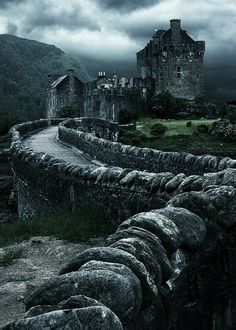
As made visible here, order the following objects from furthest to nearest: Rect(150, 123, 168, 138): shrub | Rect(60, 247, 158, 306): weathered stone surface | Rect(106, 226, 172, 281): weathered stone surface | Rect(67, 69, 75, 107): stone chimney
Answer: Rect(67, 69, 75, 107): stone chimney < Rect(150, 123, 168, 138): shrub < Rect(106, 226, 172, 281): weathered stone surface < Rect(60, 247, 158, 306): weathered stone surface

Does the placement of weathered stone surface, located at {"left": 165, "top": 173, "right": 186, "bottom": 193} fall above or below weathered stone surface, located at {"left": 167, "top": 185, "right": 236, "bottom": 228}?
below

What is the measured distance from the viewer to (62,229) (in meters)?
8.40

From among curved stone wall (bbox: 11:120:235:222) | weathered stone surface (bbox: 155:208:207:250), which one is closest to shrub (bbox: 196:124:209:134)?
curved stone wall (bbox: 11:120:235:222)

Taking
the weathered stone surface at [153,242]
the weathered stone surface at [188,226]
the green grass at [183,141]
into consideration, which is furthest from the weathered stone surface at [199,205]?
the green grass at [183,141]

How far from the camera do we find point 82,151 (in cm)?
2066

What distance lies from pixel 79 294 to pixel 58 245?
15.4 feet

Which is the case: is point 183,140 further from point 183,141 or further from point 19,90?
point 19,90

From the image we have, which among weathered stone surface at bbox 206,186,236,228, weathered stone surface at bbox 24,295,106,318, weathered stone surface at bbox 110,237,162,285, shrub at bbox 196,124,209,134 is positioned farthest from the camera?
shrub at bbox 196,124,209,134

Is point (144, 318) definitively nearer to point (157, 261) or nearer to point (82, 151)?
point (157, 261)

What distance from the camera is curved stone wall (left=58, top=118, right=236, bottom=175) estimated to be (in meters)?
10.1

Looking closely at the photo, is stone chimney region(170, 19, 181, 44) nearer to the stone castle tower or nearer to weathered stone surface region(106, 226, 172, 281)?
the stone castle tower

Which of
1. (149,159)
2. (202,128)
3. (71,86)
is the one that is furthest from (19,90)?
(149,159)

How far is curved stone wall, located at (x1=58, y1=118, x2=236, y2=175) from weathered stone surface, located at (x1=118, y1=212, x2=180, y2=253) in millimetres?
4826

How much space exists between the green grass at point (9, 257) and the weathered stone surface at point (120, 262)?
11.9ft
